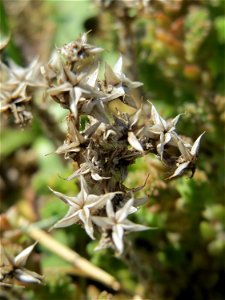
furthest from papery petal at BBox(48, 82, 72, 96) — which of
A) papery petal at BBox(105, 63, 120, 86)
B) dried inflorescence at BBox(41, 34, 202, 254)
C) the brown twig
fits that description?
the brown twig

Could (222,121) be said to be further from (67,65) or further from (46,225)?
(67,65)

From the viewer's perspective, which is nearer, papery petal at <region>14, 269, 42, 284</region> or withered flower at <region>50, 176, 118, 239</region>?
withered flower at <region>50, 176, 118, 239</region>

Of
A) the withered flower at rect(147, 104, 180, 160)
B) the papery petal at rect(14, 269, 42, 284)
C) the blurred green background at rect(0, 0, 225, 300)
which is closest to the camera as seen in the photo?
the withered flower at rect(147, 104, 180, 160)

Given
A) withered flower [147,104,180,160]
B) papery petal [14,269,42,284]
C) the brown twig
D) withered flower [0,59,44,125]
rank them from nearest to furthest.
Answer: withered flower [147,104,180,160]
papery petal [14,269,42,284]
withered flower [0,59,44,125]
the brown twig

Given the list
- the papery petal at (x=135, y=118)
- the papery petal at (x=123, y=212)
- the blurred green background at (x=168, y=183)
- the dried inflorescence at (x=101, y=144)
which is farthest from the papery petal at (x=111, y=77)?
the blurred green background at (x=168, y=183)

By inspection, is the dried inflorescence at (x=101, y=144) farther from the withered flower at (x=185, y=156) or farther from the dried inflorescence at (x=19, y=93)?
the dried inflorescence at (x=19, y=93)

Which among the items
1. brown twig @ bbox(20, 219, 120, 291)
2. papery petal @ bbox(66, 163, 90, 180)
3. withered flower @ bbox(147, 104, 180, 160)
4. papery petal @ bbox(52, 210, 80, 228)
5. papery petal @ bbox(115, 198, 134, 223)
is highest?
papery petal @ bbox(66, 163, 90, 180)

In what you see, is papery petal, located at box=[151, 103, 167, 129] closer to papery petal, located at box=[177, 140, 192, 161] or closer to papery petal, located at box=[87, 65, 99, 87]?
Result: papery petal, located at box=[177, 140, 192, 161]

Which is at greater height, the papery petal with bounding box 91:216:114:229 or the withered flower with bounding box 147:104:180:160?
the withered flower with bounding box 147:104:180:160
